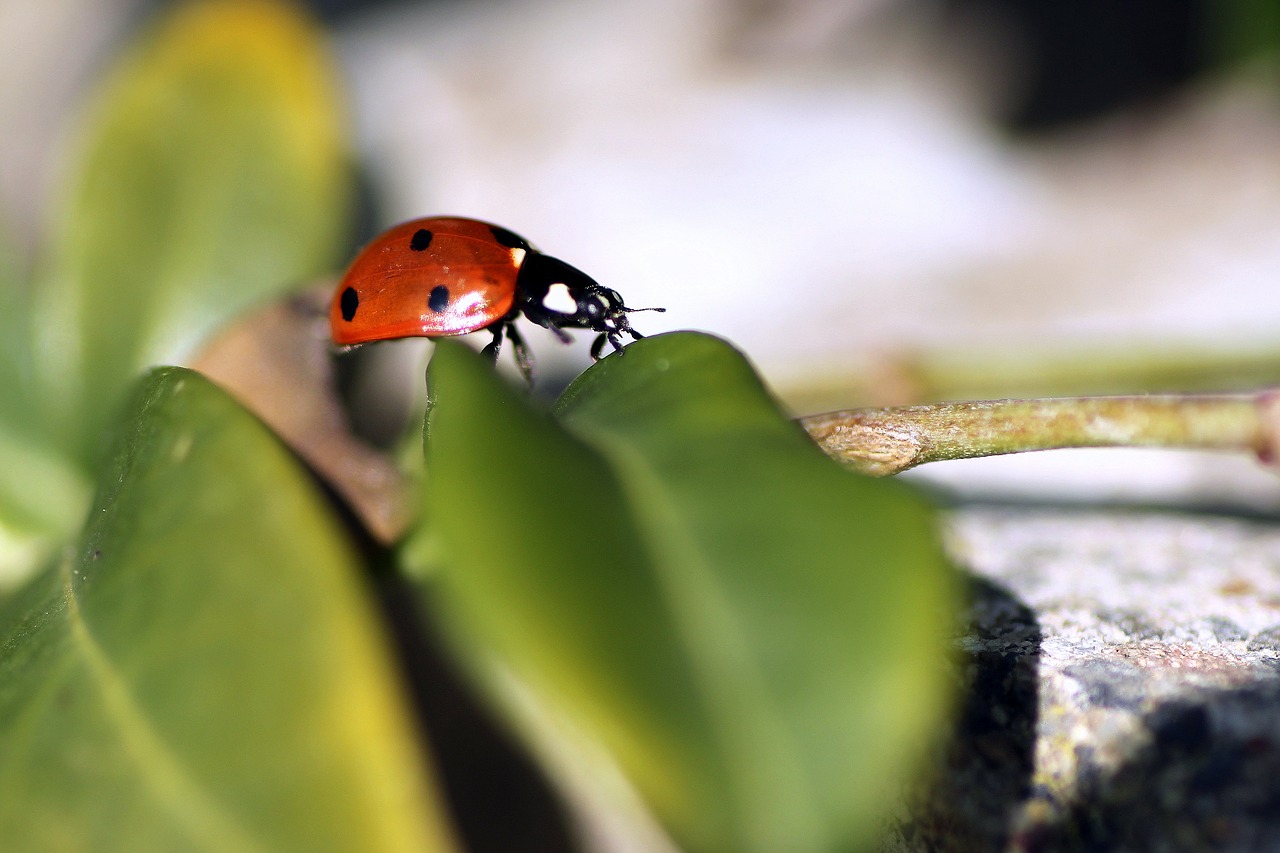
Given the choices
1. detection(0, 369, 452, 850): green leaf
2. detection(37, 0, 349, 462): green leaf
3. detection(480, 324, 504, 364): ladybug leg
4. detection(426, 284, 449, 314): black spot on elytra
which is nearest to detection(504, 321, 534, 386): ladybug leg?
detection(480, 324, 504, 364): ladybug leg

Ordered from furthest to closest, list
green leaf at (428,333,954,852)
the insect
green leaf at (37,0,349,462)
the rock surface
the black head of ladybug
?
green leaf at (37,0,349,462) → the black head of ladybug → the insect → the rock surface → green leaf at (428,333,954,852)

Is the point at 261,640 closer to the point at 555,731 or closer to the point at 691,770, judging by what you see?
the point at 691,770

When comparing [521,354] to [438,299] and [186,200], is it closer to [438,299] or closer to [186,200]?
[438,299]

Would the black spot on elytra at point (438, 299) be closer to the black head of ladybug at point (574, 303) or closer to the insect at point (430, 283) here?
the insect at point (430, 283)

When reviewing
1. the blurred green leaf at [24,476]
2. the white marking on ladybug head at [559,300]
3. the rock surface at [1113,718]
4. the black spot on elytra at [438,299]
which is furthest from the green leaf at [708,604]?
the blurred green leaf at [24,476]

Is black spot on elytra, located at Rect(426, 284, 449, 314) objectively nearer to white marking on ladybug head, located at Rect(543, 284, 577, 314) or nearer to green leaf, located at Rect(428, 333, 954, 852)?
white marking on ladybug head, located at Rect(543, 284, 577, 314)

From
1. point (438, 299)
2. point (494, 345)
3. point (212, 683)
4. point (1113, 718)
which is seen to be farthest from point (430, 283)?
point (1113, 718)
